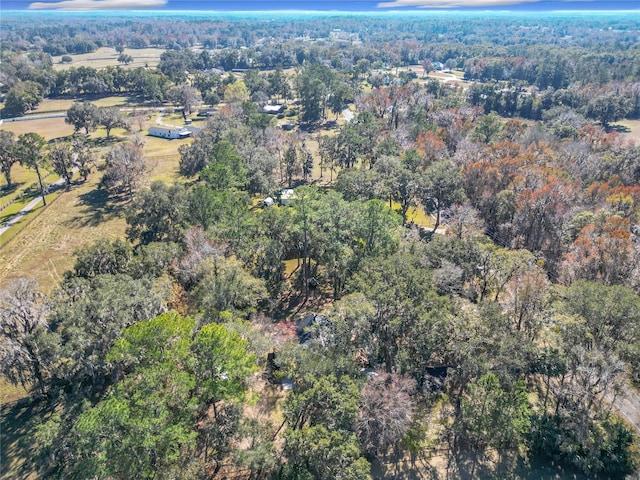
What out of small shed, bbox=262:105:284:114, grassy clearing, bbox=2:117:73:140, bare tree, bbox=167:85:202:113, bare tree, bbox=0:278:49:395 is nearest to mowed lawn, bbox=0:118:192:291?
bare tree, bbox=0:278:49:395

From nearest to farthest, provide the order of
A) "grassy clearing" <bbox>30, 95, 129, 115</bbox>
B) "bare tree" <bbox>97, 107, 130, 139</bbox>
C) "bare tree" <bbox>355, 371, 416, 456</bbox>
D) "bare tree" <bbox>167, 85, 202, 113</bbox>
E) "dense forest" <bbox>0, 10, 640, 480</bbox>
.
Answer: "dense forest" <bbox>0, 10, 640, 480</bbox>, "bare tree" <bbox>355, 371, 416, 456</bbox>, "bare tree" <bbox>97, 107, 130, 139</bbox>, "bare tree" <bbox>167, 85, 202, 113</bbox>, "grassy clearing" <bbox>30, 95, 129, 115</bbox>

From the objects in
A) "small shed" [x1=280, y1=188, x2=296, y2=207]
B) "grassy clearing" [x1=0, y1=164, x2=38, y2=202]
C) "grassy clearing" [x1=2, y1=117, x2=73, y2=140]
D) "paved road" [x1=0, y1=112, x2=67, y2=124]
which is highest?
"paved road" [x1=0, y1=112, x2=67, y2=124]

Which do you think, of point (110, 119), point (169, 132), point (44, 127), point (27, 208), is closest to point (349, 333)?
point (27, 208)

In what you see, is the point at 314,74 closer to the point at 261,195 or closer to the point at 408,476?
the point at 261,195

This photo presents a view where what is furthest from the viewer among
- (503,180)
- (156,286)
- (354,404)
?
(503,180)

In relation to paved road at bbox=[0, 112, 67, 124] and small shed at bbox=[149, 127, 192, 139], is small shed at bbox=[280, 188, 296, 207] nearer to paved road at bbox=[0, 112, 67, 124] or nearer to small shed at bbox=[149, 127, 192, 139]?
small shed at bbox=[149, 127, 192, 139]

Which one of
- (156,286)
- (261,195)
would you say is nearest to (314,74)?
(261,195)

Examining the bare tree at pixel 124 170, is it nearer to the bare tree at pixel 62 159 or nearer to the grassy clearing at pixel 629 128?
the bare tree at pixel 62 159
